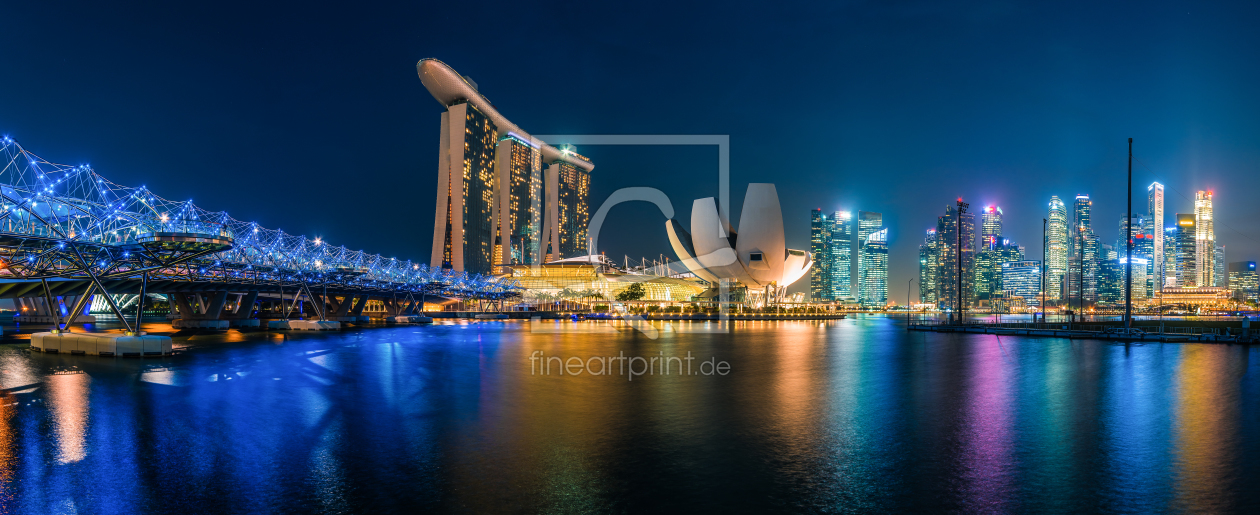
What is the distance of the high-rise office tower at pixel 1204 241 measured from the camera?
384ft

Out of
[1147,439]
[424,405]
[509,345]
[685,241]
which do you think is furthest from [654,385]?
[685,241]

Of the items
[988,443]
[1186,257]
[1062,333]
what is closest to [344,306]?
[1062,333]

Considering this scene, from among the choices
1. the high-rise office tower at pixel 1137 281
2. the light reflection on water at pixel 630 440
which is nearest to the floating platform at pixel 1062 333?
the light reflection on water at pixel 630 440

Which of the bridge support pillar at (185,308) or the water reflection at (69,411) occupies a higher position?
the water reflection at (69,411)

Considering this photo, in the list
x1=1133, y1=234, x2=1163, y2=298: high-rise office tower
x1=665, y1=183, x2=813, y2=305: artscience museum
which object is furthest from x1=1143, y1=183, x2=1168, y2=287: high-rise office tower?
x1=665, y1=183, x2=813, y2=305: artscience museum

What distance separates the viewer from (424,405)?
11156 millimetres

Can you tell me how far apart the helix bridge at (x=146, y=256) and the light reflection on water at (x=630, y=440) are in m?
7.32

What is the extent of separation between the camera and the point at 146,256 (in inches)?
933

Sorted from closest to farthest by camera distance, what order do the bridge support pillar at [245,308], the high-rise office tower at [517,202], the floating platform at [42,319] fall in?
the floating platform at [42,319] → the bridge support pillar at [245,308] → the high-rise office tower at [517,202]

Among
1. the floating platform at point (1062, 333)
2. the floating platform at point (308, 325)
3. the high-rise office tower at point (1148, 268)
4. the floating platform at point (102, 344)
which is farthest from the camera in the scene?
the high-rise office tower at point (1148, 268)

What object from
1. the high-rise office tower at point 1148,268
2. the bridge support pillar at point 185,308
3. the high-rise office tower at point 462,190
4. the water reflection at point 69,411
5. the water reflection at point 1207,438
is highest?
the high-rise office tower at point 462,190

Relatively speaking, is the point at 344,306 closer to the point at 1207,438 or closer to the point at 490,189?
the point at 1207,438

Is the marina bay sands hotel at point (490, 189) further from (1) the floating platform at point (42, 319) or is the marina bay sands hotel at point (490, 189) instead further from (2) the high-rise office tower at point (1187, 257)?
(2) the high-rise office tower at point (1187, 257)

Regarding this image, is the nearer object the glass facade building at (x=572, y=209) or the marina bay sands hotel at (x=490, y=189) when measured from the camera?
the marina bay sands hotel at (x=490, y=189)
